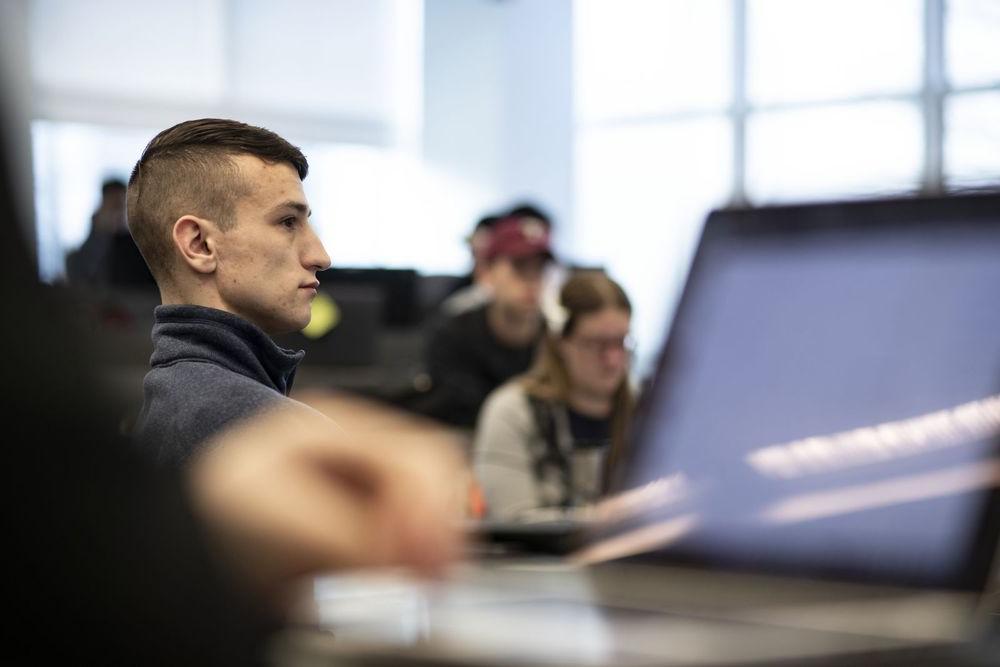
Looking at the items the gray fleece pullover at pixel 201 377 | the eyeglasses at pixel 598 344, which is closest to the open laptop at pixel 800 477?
the gray fleece pullover at pixel 201 377

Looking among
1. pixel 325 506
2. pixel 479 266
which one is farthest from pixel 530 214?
pixel 325 506

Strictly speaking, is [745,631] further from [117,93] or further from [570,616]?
[117,93]

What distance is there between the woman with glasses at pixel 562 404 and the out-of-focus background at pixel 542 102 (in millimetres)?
5401

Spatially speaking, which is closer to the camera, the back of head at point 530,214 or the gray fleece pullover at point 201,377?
the gray fleece pullover at point 201,377

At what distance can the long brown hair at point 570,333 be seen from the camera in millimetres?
2553

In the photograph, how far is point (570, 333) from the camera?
265cm

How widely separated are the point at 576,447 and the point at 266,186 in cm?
114

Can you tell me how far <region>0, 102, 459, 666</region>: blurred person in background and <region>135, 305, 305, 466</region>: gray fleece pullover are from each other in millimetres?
478

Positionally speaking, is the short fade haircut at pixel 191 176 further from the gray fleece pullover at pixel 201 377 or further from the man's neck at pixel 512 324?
the man's neck at pixel 512 324

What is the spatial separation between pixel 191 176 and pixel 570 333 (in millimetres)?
1801

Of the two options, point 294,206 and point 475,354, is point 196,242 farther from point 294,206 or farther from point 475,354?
point 475,354

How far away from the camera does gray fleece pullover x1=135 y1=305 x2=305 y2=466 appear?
30.1 inches

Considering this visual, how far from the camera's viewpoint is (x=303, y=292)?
852 millimetres

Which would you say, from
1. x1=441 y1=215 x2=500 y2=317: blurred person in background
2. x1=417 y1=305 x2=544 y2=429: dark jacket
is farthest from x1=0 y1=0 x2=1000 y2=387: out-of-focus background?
x1=417 y1=305 x2=544 y2=429: dark jacket
